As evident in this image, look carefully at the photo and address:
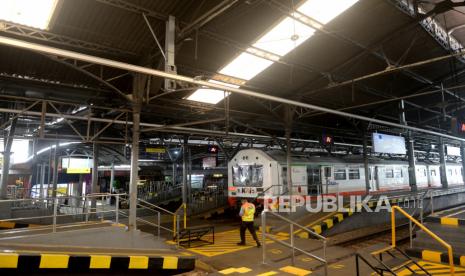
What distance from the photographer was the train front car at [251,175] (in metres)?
14.2

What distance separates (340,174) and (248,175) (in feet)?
18.4

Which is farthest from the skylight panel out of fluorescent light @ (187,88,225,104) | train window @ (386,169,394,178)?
A: train window @ (386,169,394,178)

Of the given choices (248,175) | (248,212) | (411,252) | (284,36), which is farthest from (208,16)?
(248,175)

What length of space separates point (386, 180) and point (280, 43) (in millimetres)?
15629

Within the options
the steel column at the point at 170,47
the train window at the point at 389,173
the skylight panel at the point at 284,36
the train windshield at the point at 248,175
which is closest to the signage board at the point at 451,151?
the train window at the point at 389,173

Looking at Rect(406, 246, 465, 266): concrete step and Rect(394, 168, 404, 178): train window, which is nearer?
Rect(406, 246, 465, 266): concrete step

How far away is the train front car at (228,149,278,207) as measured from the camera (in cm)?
1417

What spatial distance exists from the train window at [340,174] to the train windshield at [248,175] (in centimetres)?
482

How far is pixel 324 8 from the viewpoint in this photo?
8180mm

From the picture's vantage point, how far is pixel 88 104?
1050cm

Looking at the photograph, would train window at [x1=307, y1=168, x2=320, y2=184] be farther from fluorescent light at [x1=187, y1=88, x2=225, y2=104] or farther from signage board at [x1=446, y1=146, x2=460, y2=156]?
signage board at [x1=446, y1=146, x2=460, y2=156]

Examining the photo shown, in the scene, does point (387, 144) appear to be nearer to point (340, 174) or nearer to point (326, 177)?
point (340, 174)

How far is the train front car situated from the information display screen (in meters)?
5.51

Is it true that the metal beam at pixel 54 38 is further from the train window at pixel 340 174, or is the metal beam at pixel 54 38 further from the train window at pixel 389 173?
the train window at pixel 389 173
